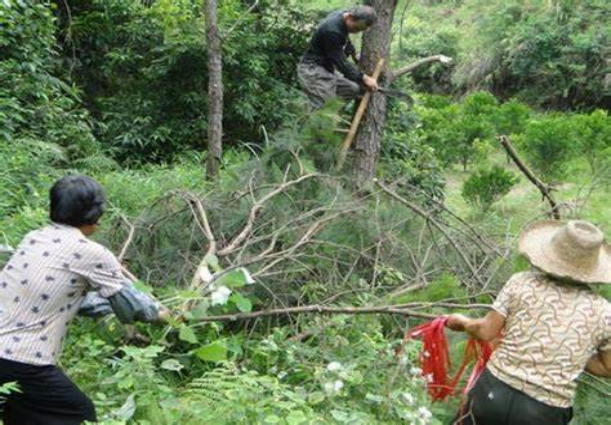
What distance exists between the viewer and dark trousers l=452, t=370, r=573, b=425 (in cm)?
243

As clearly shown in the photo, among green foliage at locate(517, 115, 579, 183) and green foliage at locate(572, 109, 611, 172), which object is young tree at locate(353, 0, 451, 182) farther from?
green foliage at locate(572, 109, 611, 172)

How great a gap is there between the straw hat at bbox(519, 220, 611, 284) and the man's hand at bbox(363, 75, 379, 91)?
318cm

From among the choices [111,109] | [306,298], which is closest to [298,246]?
[306,298]

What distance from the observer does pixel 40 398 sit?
2.31 metres

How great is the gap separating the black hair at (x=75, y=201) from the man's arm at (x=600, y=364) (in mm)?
1922

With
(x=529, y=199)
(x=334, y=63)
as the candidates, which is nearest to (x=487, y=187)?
(x=529, y=199)

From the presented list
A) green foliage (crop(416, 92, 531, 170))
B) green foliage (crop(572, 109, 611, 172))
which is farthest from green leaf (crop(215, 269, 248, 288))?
green foliage (crop(572, 109, 611, 172))

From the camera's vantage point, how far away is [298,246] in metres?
3.74

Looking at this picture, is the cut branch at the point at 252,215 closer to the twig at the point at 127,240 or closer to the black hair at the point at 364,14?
the twig at the point at 127,240

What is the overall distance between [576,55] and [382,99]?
14.2 metres

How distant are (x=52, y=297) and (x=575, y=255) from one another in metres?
1.84

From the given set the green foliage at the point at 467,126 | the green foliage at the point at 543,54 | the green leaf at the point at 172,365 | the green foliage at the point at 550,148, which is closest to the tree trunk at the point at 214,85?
the green leaf at the point at 172,365

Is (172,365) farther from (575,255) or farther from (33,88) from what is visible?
(33,88)

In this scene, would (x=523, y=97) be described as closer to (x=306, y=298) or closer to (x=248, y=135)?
(x=248, y=135)
